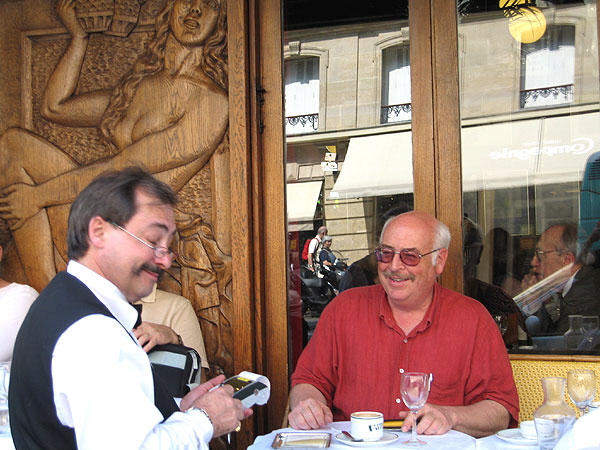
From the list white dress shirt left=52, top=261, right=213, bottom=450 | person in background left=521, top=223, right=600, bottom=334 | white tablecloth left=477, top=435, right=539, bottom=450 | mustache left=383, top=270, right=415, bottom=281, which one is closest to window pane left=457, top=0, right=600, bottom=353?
person in background left=521, top=223, right=600, bottom=334

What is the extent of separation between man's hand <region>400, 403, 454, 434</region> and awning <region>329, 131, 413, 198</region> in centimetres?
145

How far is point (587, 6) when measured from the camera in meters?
3.46

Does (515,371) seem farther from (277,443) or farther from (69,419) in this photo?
(69,419)

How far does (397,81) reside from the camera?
3668 millimetres

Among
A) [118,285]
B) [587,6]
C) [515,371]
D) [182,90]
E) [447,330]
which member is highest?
[587,6]

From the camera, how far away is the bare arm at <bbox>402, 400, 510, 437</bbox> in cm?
241

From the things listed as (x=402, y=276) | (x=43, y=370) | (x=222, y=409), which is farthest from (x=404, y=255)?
(x=43, y=370)

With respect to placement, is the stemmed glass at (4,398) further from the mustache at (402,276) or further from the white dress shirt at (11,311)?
the mustache at (402,276)

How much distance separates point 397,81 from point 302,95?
494 millimetres

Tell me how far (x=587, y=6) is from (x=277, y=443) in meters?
2.46

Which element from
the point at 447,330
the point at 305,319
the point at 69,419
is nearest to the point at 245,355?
the point at 305,319

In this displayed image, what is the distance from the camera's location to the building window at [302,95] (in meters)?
3.82

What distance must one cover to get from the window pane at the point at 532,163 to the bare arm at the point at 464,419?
76 centimetres

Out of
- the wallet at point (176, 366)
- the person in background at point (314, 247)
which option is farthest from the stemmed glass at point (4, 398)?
the person in background at point (314, 247)
